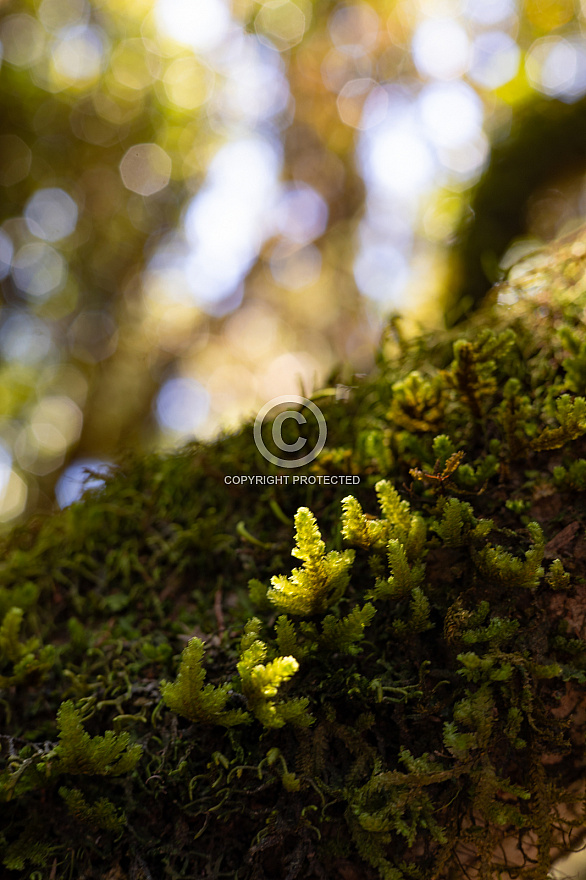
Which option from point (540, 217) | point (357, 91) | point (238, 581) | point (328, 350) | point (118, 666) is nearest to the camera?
point (118, 666)

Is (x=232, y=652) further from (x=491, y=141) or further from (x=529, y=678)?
(x=491, y=141)

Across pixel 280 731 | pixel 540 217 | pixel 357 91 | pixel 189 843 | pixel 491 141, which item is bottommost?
pixel 189 843

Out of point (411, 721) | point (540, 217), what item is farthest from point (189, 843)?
point (540, 217)
